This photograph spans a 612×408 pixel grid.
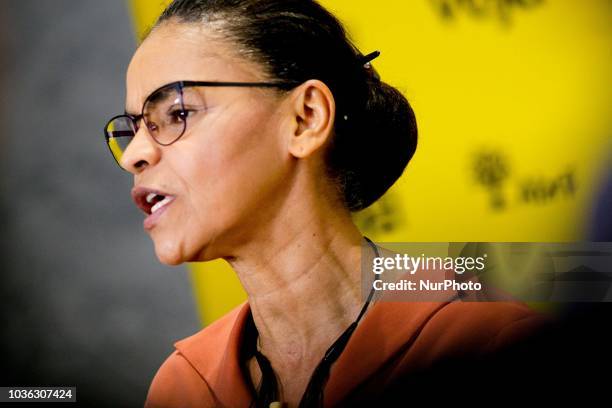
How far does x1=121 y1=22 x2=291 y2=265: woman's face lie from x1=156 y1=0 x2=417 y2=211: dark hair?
0.13 feet

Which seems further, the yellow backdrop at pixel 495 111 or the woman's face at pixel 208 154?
the yellow backdrop at pixel 495 111

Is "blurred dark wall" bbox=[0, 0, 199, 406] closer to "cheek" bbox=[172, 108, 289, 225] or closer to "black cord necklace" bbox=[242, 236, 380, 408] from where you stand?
"black cord necklace" bbox=[242, 236, 380, 408]

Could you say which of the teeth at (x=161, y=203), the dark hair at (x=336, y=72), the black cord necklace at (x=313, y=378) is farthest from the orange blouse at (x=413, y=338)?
the teeth at (x=161, y=203)

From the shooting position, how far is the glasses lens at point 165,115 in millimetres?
1459

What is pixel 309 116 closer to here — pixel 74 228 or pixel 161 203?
pixel 161 203

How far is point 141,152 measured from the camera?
1.47m

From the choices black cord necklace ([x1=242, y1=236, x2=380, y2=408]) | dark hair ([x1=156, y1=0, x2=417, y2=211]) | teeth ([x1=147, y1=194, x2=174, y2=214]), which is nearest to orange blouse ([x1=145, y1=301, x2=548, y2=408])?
black cord necklace ([x1=242, y1=236, x2=380, y2=408])

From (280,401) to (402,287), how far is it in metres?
0.31

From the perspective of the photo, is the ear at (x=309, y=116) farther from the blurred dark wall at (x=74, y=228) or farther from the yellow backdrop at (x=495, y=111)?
the blurred dark wall at (x=74, y=228)

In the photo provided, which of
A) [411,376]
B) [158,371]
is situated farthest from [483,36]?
[158,371]

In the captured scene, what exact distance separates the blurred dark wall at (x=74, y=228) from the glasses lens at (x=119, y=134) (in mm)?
264

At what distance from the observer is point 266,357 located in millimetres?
1598

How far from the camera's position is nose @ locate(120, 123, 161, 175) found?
147 cm

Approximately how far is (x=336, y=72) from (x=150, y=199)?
417 mm
